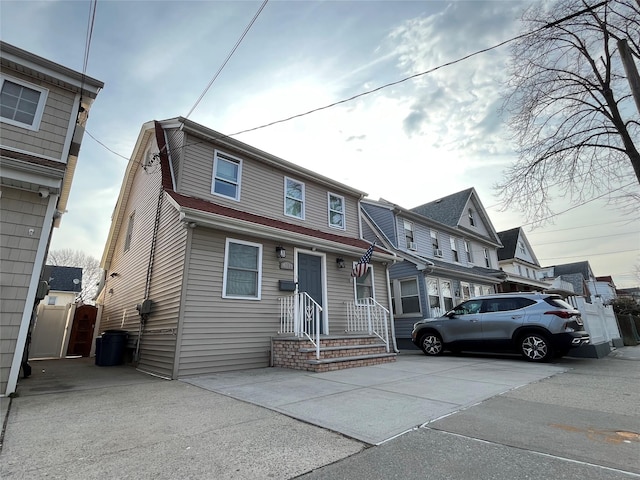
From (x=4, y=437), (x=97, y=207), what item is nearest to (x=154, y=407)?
(x=4, y=437)

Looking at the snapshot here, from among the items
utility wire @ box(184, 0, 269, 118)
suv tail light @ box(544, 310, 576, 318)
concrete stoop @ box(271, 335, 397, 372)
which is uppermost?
utility wire @ box(184, 0, 269, 118)

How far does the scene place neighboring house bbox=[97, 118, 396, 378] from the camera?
696 centimetres

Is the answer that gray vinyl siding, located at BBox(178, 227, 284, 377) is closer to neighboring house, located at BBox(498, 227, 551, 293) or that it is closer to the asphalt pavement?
the asphalt pavement

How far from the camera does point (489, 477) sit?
2203 millimetres

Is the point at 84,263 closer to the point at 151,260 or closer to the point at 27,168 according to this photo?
the point at 151,260

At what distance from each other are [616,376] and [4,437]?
9049 millimetres

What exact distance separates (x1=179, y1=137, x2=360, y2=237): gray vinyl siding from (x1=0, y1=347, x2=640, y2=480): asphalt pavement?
4.65 meters

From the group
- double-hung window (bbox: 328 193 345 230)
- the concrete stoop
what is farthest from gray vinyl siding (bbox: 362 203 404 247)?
the concrete stoop

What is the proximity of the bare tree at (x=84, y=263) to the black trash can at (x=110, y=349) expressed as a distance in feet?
90.1

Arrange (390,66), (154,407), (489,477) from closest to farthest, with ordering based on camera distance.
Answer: (489,477) → (154,407) → (390,66)

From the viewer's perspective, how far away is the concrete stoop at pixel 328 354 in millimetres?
6883

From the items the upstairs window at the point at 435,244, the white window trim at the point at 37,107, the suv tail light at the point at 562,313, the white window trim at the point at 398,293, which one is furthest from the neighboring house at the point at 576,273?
the white window trim at the point at 37,107

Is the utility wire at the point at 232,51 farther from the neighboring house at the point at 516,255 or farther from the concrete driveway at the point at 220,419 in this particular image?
the neighboring house at the point at 516,255

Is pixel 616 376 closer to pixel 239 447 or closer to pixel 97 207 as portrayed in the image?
pixel 239 447
